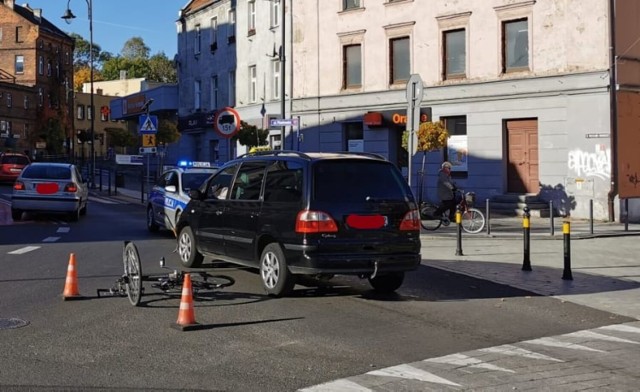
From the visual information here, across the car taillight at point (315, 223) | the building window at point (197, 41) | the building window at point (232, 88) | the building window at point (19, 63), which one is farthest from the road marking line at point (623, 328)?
the building window at point (19, 63)

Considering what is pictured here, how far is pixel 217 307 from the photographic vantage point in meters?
8.47

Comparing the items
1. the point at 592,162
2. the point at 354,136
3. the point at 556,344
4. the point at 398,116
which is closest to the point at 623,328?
the point at 556,344

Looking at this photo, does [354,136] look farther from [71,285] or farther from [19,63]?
[19,63]

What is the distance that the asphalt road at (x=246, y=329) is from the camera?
5.83 metres

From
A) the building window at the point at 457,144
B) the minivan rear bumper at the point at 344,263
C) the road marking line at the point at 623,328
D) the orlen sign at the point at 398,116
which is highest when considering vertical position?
the orlen sign at the point at 398,116

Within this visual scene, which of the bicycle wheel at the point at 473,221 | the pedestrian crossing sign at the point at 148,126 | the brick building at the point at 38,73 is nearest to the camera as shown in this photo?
the bicycle wheel at the point at 473,221

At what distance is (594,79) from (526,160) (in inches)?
140

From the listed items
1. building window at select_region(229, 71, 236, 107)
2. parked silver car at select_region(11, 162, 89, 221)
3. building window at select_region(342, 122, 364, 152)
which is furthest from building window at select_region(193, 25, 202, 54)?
parked silver car at select_region(11, 162, 89, 221)

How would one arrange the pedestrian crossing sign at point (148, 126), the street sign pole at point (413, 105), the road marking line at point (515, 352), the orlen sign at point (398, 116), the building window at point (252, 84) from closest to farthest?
the road marking line at point (515, 352)
the street sign pole at point (413, 105)
the pedestrian crossing sign at point (148, 126)
the orlen sign at point (398, 116)
the building window at point (252, 84)

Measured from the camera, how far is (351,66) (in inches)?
1191

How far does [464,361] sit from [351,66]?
24.8 metres

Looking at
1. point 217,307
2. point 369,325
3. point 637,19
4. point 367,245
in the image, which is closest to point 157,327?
point 217,307

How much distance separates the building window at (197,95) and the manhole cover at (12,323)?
117ft

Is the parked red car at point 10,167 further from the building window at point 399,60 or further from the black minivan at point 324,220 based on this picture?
the black minivan at point 324,220
